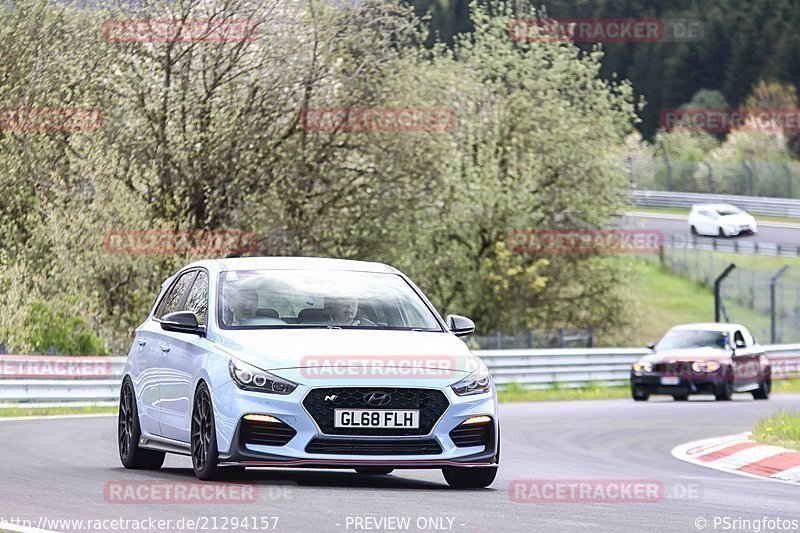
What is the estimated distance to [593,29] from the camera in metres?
114

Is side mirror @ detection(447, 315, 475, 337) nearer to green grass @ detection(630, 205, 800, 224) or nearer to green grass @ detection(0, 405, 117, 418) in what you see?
green grass @ detection(0, 405, 117, 418)

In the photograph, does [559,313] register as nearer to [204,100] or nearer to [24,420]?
[204,100]

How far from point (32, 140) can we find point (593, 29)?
272 feet

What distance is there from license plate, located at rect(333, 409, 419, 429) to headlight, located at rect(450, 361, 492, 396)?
1.25 ft

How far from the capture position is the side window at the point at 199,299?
12.1 m

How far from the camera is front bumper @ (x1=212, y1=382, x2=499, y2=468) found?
10.7 metres

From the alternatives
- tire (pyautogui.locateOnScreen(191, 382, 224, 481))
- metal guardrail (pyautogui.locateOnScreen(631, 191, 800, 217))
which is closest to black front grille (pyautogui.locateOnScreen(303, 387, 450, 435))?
tire (pyautogui.locateOnScreen(191, 382, 224, 481))

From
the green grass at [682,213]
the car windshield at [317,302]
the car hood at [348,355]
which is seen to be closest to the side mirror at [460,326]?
the car windshield at [317,302]

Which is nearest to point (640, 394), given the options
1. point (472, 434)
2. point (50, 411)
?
point (50, 411)

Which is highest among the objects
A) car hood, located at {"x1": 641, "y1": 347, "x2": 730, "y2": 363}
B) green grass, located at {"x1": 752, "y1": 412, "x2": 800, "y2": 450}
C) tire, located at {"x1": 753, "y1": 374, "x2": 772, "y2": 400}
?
green grass, located at {"x1": 752, "y1": 412, "x2": 800, "y2": 450}

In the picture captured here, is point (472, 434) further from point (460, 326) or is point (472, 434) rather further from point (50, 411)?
point (50, 411)

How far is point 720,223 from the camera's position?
75.4 meters

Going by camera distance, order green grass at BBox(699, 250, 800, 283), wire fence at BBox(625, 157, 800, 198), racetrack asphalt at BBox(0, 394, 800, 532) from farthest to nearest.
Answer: wire fence at BBox(625, 157, 800, 198) → green grass at BBox(699, 250, 800, 283) → racetrack asphalt at BBox(0, 394, 800, 532)

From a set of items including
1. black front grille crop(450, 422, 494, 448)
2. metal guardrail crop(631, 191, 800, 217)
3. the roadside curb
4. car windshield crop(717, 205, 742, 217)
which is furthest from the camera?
metal guardrail crop(631, 191, 800, 217)
